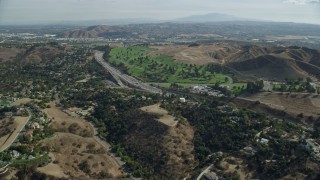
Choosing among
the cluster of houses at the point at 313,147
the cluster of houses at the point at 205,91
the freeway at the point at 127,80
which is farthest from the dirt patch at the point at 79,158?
the cluster of houses at the point at 205,91

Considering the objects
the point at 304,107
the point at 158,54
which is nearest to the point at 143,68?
the point at 158,54

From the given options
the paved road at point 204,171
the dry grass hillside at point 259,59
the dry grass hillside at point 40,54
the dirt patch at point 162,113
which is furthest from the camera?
the dry grass hillside at point 40,54

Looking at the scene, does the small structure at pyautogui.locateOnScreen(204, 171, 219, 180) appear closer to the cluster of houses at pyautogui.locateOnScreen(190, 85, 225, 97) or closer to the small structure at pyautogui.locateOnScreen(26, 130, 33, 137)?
the small structure at pyautogui.locateOnScreen(26, 130, 33, 137)

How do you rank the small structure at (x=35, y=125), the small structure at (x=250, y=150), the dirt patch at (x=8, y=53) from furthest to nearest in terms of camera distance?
the dirt patch at (x=8, y=53), the small structure at (x=35, y=125), the small structure at (x=250, y=150)

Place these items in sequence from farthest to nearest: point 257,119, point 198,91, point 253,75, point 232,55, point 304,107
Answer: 1. point 232,55
2. point 253,75
3. point 198,91
4. point 304,107
5. point 257,119

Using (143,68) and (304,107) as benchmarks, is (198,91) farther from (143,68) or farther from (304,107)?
(143,68)

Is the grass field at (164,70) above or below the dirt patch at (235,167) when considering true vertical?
above

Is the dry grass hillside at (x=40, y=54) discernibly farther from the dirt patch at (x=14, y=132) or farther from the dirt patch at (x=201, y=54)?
the dirt patch at (x=14, y=132)

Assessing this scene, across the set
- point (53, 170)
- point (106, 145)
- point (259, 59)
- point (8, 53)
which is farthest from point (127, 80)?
point (8, 53)
